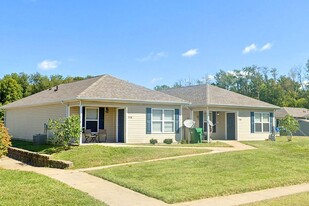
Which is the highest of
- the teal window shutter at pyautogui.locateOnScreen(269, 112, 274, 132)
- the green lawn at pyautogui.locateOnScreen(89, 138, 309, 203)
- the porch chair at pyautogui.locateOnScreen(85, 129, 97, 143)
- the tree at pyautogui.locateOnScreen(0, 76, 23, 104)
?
the tree at pyautogui.locateOnScreen(0, 76, 23, 104)

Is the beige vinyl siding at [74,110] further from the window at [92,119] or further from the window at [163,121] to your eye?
the window at [163,121]

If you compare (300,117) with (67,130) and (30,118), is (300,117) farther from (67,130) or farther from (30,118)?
(67,130)

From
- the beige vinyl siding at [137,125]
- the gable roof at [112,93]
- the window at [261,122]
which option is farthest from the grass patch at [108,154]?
the window at [261,122]

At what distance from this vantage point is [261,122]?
26719 mm

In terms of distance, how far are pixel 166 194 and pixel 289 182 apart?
4413mm

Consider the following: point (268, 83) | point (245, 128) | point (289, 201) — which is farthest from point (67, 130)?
point (268, 83)

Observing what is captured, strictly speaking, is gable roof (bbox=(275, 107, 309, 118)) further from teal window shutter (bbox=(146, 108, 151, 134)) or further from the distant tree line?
teal window shutter (bbox=(146, 108, 151, 134))

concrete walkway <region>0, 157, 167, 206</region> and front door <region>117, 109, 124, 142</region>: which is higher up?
front door <region>117, 109, 124, 142</region>

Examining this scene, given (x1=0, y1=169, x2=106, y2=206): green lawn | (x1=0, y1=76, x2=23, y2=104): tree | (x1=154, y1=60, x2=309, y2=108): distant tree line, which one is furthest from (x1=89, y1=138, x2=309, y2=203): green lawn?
(x1=154, y1=60, x2=309, y2=108): distant tree line

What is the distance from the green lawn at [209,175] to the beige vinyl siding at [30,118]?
971 centimetres

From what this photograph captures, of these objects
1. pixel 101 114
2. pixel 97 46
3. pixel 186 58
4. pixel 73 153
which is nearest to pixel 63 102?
pixel 101 114

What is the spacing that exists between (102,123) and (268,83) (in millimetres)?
55771

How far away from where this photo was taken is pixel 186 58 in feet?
137

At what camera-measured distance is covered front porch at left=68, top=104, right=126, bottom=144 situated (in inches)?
773
